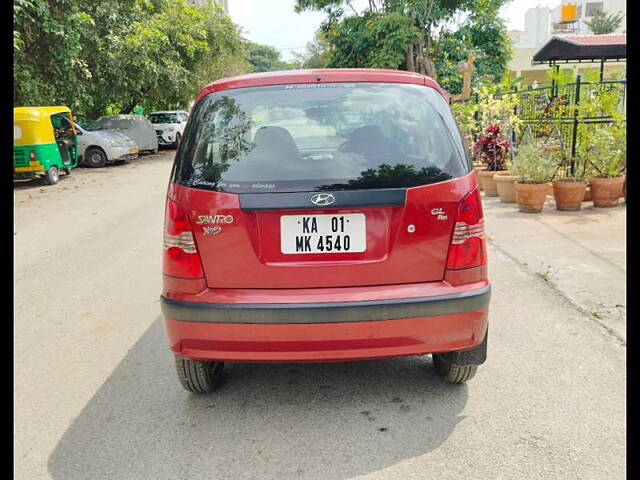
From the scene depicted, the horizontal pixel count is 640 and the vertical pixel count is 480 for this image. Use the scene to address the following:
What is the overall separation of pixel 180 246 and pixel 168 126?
79.2ft

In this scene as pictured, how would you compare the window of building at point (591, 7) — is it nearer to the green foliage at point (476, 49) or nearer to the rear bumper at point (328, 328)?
the green foliage at point (476, 49)

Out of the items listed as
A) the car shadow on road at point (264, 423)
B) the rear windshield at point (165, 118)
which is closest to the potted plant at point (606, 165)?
the car shadow on road at point (264, 423)

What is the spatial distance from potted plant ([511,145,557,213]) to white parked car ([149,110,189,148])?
19583 mm

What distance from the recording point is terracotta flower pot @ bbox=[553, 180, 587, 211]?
27.3 feet

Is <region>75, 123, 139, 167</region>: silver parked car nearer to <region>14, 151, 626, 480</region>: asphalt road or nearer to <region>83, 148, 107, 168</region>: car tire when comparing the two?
<region>83, 148, 107, 168</region>: car tire

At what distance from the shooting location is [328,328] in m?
2.83

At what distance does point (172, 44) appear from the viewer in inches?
904

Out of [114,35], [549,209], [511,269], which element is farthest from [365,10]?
[511,269]

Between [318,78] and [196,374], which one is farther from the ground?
[318,78]

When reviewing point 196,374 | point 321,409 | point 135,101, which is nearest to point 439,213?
point 321,409

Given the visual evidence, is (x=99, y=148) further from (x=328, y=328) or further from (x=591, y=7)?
(x=591, y=7)

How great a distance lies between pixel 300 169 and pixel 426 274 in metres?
0.82

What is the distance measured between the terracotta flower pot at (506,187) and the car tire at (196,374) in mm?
7128

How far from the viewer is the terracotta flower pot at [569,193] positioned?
8.32 m
